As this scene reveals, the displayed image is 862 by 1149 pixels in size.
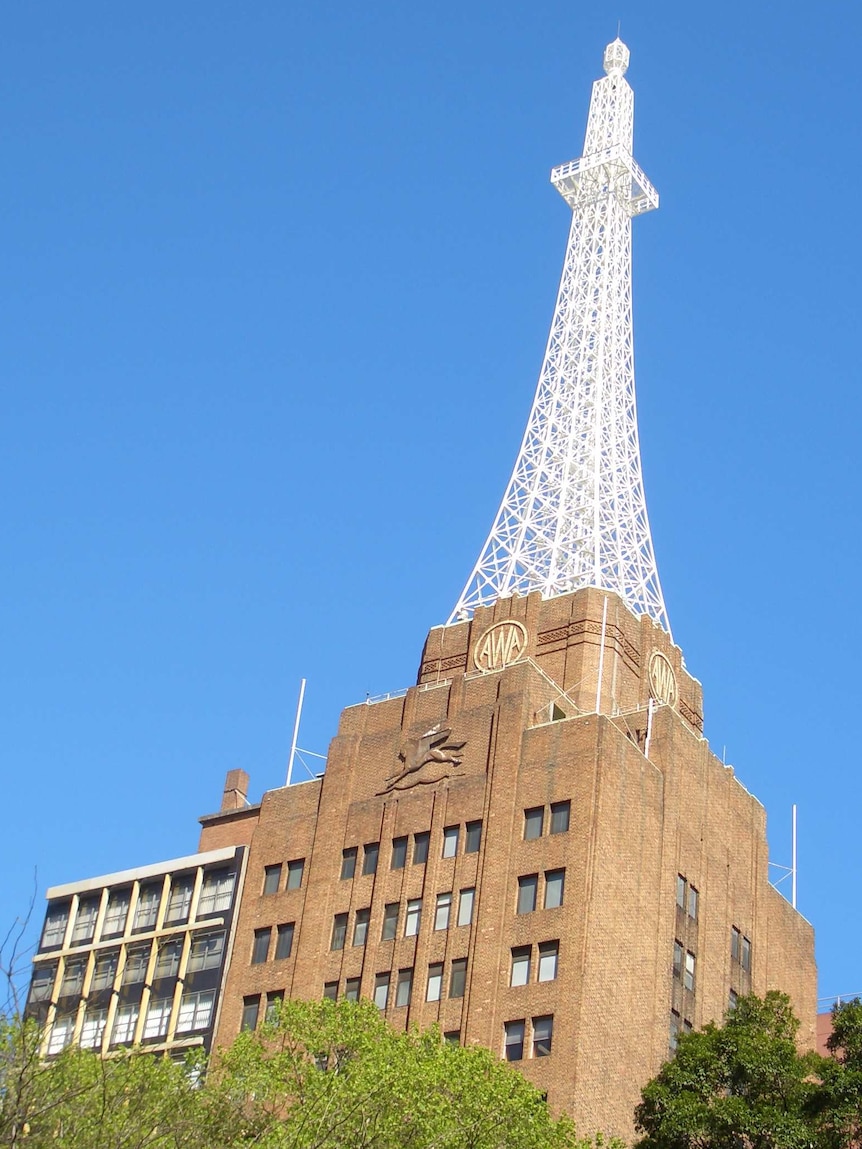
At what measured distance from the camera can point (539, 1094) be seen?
6216 centimetres

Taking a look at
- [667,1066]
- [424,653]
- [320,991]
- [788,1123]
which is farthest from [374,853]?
[788,1123]

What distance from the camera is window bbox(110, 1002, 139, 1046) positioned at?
9181 centimetres

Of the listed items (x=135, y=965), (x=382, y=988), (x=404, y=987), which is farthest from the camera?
(x=135, y=965)

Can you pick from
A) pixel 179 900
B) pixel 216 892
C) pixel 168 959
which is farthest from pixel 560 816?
pixel 168 959

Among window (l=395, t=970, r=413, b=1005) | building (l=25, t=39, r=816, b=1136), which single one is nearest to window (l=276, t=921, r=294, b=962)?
building (l=25, t=39, r=816, b=1136)

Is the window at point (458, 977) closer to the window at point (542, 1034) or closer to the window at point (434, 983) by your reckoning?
the window at point (434, 983)

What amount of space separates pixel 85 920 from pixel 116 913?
6.55 feet

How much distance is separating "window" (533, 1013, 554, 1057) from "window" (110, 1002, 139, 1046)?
74.4 ft

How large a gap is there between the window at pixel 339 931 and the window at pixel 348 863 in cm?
198

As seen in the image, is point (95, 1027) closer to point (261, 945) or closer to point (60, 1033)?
point (60, 1033)

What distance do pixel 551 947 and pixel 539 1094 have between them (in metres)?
18.8

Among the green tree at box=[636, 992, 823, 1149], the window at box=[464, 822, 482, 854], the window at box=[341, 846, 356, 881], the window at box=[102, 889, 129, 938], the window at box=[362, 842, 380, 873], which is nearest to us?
the green tree at box=[636, 992, 823, 1149]

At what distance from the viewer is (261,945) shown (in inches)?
3568

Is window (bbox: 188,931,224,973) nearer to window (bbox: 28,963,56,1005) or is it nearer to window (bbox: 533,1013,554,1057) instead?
window (bbox: 28,963,56,1005)
